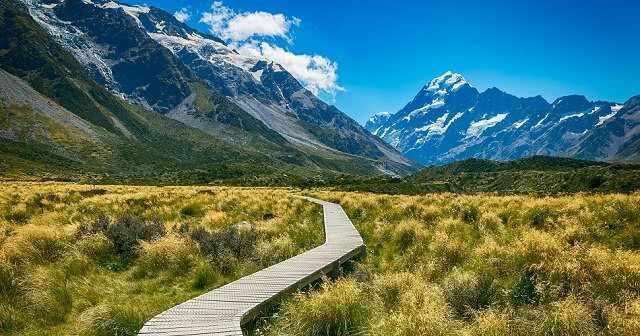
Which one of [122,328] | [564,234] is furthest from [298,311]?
[564,234]

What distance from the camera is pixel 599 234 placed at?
1617 centimetres

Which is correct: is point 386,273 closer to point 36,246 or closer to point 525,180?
point 36,246

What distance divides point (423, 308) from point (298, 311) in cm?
243

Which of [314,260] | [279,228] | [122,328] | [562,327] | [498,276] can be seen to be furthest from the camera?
[279,228]

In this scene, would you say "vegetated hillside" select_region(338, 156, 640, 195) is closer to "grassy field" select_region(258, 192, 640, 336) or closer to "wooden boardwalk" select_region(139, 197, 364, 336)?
"grassy field" select_region(258, 192, 640, 336)

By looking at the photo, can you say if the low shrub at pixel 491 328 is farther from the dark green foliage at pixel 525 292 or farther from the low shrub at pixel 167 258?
the low shrub at pixel 167 258

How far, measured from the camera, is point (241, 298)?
1033 cm

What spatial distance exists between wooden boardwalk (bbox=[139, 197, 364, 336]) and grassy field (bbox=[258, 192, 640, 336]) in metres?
0.54

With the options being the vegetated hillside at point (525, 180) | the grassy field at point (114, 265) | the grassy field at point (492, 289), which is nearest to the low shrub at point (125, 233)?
the grassy field at point (114, 265)

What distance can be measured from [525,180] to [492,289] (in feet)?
365

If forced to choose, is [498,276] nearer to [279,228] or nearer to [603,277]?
[603,277]

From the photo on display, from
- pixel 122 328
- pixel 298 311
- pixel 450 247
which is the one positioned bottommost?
pixel 122 328

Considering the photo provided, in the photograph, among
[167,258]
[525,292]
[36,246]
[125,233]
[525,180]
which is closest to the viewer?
[525,292]

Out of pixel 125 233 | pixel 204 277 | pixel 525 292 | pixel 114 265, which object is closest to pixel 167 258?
pixel 114 265
